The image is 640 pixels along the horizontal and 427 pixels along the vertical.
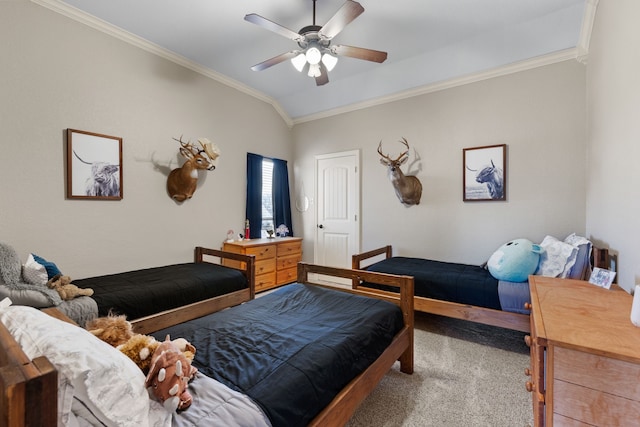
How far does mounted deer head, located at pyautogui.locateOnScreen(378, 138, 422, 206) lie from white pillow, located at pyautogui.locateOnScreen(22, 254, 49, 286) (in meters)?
3.59

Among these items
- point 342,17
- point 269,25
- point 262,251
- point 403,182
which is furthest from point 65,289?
point 403,182

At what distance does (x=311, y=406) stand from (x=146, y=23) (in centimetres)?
368

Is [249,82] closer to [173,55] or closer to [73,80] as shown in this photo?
[173,55]

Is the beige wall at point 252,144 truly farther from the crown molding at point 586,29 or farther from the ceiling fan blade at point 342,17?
the ceiling fan blade at point 342,17

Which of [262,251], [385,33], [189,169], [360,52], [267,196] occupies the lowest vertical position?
[262,251]

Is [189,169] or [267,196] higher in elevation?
[189,169]

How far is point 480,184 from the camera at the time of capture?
3502mm

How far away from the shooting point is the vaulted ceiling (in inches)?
104

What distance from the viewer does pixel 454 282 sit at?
2791mm

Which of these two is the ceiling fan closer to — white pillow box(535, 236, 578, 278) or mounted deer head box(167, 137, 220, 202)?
mounted deer head box(167, 137, 220, 202)

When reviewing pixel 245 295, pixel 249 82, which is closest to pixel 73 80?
pixel 249 82

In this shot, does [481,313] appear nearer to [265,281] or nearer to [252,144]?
[265,281]

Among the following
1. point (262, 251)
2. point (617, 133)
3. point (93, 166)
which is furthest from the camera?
point (262, 251)

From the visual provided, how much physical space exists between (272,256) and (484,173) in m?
3.04
